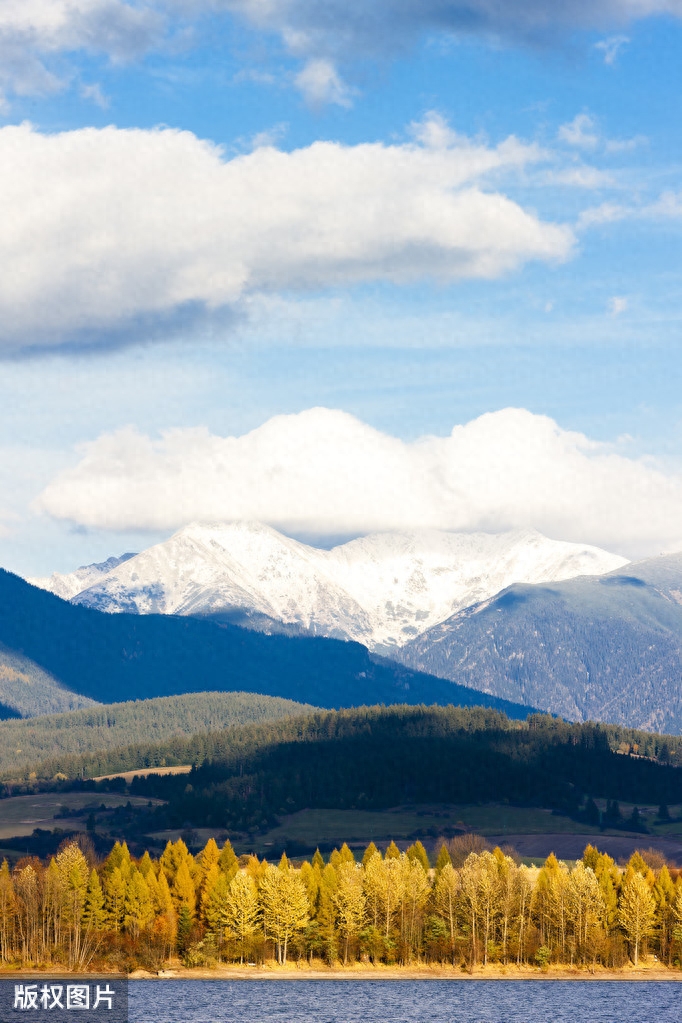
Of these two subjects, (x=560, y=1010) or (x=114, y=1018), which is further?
(x=560, y=1010)

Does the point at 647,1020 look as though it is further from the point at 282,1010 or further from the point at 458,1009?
the point at 282,1010

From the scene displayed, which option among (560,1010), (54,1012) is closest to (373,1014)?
(560,1010)

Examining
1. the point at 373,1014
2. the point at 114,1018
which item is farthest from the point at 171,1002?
the point at 373,1014

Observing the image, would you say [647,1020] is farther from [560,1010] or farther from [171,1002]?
[171,1002]

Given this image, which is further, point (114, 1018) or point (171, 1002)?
point (171, 1002)

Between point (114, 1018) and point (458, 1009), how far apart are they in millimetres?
48083

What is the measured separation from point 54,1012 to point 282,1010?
31.0m

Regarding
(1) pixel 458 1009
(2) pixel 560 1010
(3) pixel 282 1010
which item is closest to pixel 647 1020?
(2) pixel 560 1010

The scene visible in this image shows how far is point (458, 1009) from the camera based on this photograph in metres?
198

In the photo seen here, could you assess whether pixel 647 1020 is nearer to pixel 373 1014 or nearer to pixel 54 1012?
pixel 373 1014

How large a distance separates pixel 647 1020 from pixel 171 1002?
65710mm

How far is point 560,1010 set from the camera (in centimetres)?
19975

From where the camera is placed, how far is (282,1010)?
196125mm

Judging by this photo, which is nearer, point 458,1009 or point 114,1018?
point 114,1018
